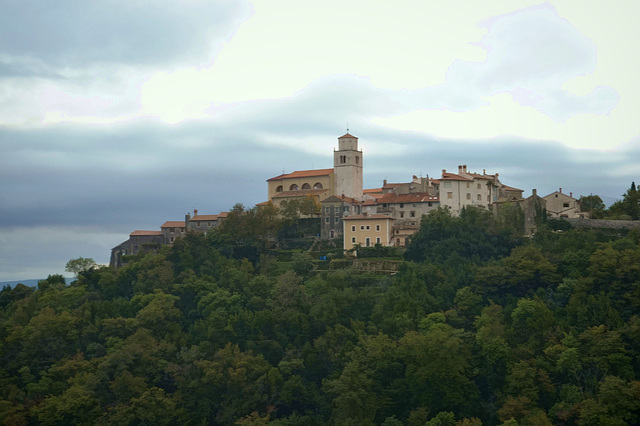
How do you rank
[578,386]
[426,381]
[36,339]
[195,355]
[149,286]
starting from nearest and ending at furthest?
1. [578,386]
2. [426,381]
3. [195,355]
4. [36,339]
5. [149,286]

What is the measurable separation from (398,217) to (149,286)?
24.0m

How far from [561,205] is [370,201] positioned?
1779cm

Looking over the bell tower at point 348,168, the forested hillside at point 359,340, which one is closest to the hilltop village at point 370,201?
the bell tower at point 348,168

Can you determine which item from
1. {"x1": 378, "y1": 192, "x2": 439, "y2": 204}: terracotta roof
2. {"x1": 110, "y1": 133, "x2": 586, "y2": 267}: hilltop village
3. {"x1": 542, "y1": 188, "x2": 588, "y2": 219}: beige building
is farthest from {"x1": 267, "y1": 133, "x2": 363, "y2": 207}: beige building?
{"x1": 542, "y1": 188, "x2": 588, "y2": 219}: beige building

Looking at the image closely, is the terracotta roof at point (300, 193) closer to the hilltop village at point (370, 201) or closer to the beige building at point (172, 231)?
the hilltop village at point (370, 201)

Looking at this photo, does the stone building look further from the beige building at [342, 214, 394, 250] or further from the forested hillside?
the beige building at [342, 214, 394, 250]

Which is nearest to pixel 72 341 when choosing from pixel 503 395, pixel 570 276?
pixel 503 395

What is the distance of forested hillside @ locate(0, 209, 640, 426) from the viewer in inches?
2128

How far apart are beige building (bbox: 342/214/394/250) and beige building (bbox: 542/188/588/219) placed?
14366mm

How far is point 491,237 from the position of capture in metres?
72.4

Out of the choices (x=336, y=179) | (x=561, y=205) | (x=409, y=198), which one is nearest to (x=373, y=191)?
(x=336, y=179)

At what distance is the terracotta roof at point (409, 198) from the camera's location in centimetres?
7788

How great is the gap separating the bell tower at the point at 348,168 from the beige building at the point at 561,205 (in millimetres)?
18697

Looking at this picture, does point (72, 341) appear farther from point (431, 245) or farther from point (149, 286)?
point (431, 245)
